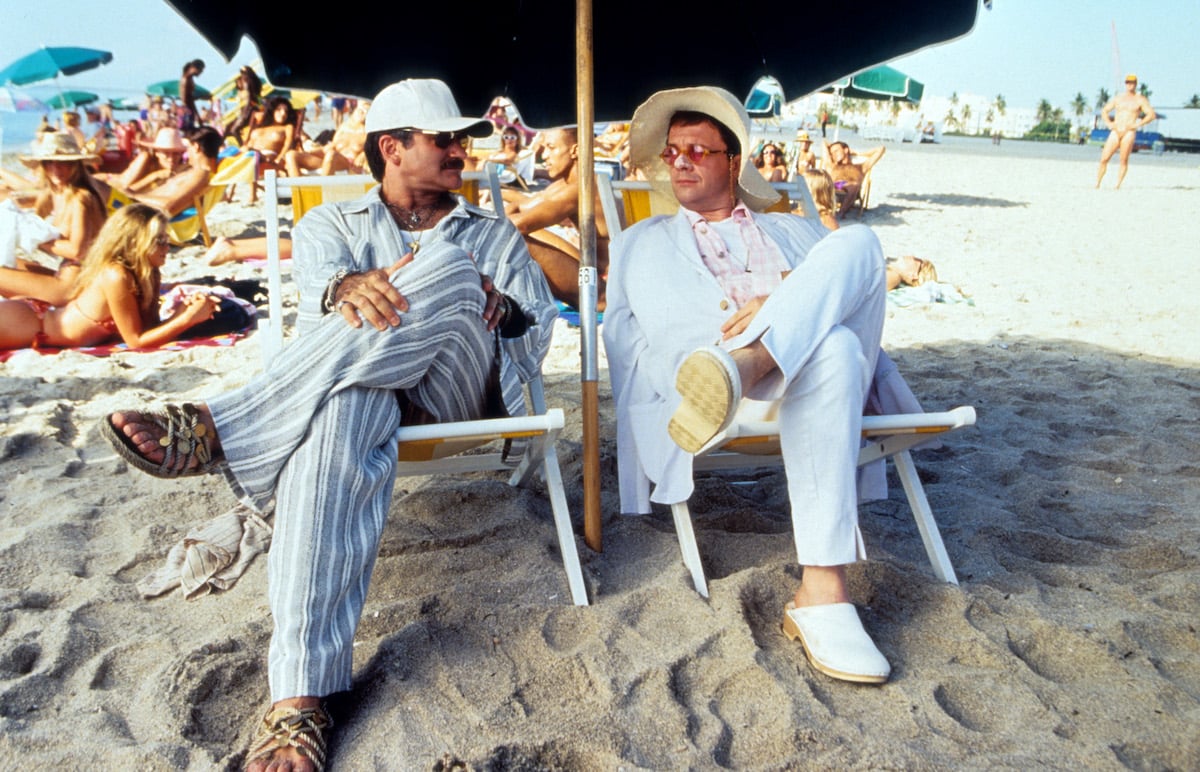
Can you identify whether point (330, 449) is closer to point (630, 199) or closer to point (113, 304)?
point (630, 199)

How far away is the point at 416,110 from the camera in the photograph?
2.65m

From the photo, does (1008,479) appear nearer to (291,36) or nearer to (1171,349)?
(1171,349)

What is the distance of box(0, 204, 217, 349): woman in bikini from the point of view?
4.93 m

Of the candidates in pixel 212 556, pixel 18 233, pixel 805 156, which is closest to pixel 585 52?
pixel 212 556

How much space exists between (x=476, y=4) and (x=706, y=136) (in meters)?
0.89

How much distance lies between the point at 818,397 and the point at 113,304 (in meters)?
4.24

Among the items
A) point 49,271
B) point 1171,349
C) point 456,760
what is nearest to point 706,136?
point 456,760

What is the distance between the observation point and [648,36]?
323 centimetres

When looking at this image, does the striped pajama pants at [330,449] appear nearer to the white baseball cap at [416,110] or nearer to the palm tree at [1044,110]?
the white baseball cap at [416,110]

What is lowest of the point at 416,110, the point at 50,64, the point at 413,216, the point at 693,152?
the point at 413,216

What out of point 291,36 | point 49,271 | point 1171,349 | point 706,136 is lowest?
point 1171,349

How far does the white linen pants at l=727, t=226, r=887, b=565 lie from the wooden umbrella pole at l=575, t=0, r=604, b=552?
58 cm

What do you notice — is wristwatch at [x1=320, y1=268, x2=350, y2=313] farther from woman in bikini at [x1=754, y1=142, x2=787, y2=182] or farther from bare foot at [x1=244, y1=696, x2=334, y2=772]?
woman in bikini at [x1=754, y1=142, x2=787, y2=182]

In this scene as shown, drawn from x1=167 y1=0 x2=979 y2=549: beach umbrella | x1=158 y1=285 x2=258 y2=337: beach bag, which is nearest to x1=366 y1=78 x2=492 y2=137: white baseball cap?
x1=167 y1=0 x2=979 y2=549: beach umbrella
